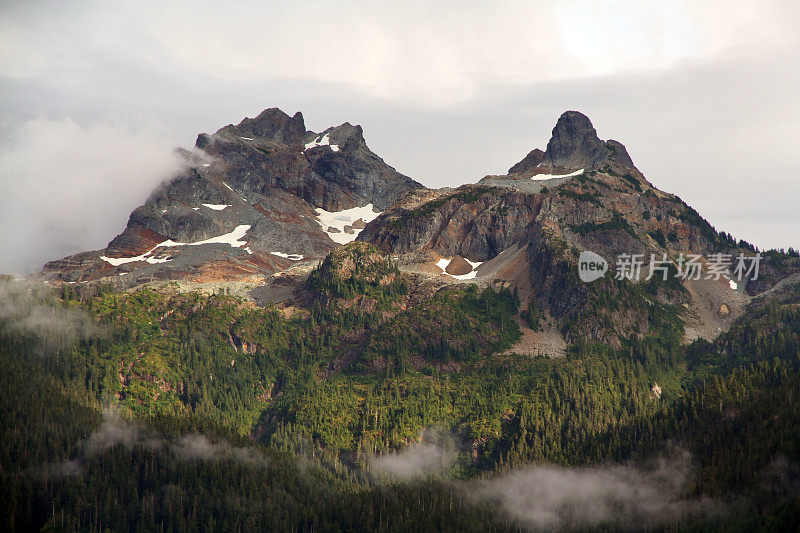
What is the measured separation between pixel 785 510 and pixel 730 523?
14.3m

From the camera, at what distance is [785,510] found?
634 feet

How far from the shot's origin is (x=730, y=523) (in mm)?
199125
